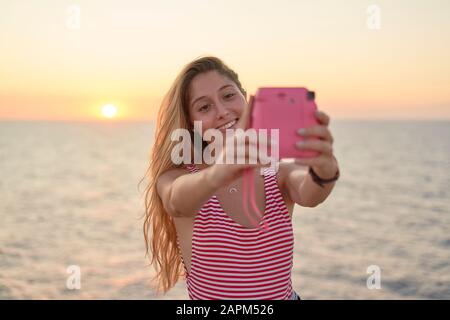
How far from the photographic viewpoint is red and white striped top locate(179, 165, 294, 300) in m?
2.64

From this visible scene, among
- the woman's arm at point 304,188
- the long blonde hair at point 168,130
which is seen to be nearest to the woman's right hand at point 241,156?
the woman's arm at point 304,188

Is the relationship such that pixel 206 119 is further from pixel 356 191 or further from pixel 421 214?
pixel 356 191

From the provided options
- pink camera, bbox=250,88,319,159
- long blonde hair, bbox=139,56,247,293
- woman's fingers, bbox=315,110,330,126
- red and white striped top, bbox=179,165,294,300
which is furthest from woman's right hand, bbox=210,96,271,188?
long blonde hair, bbox=139,56,247,293

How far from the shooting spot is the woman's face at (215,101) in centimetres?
284

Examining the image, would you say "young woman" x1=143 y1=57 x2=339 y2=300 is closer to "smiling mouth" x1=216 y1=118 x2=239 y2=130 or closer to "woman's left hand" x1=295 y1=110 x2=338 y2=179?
"smiling mouth" x1=216 y1=118 x2=239 y2=130

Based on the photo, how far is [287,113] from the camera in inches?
79.8

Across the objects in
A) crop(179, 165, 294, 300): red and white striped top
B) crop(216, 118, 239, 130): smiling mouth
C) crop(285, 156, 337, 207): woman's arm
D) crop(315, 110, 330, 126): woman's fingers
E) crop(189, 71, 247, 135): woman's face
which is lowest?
crop(179, 165, 294, 300): red and white striped top

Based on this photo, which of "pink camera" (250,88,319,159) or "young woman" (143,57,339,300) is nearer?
"pink camera" (250,88,319,159)

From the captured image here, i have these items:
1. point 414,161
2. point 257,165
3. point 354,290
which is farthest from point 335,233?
point 414,161

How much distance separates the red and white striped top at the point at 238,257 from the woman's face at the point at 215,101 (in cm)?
43

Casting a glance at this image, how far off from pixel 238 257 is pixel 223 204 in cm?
29

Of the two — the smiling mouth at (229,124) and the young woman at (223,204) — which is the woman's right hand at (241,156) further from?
the smiling mouth at (229,124)

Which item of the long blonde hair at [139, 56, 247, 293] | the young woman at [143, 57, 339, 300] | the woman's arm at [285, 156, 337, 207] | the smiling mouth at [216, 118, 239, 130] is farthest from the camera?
the long blonde hair at [139, 56, 247, 293]

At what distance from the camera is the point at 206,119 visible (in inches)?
114
